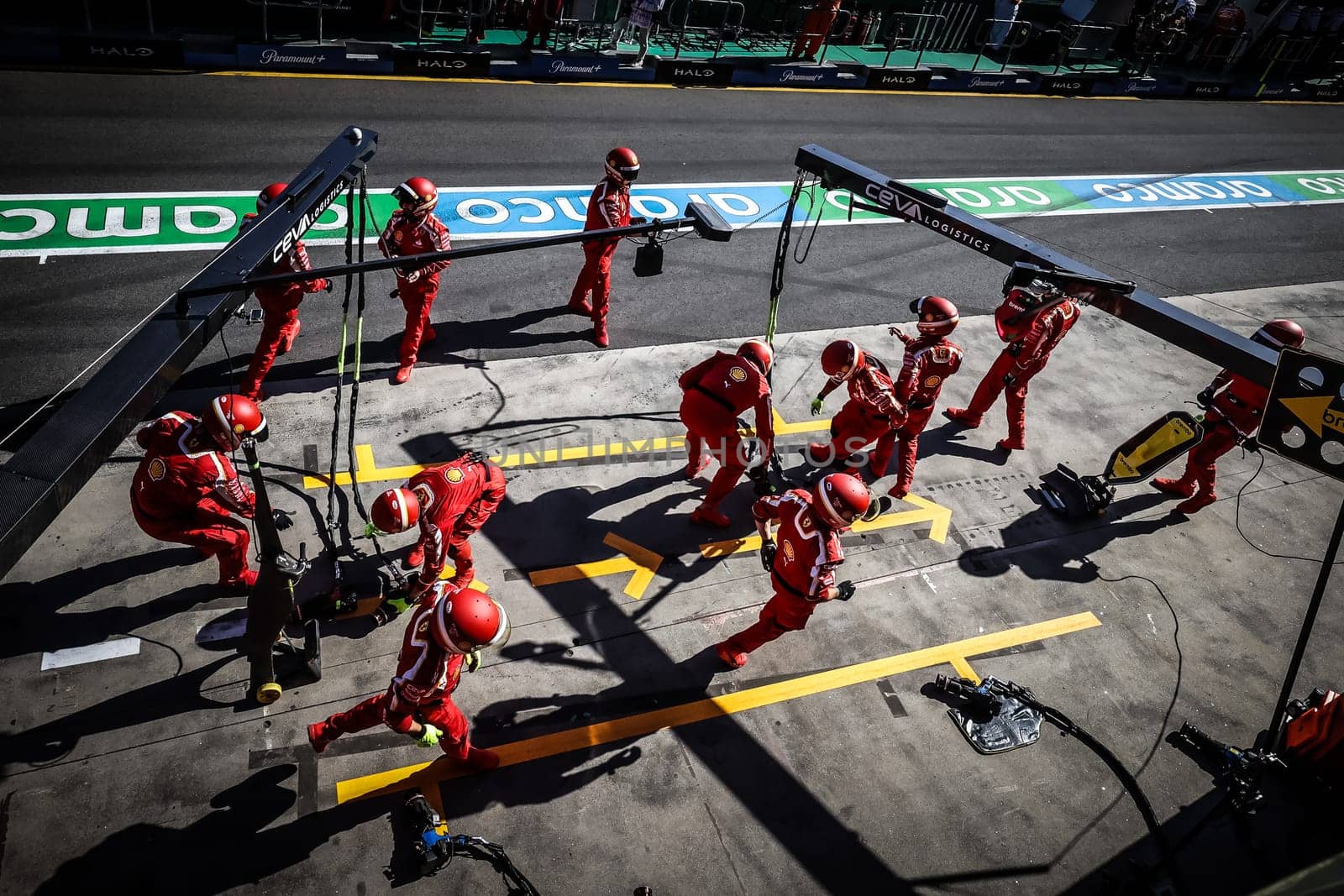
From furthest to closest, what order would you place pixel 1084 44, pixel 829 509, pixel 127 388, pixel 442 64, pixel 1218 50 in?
pixel 1218 50
pixel 1084 44
pixel 442 64
pixel 829 509
pixel 127 388

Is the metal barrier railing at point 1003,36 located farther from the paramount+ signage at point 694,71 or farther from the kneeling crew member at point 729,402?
the kneeling crew member at point 729,402

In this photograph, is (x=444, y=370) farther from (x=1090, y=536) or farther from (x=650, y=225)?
(x=1090, y=536)

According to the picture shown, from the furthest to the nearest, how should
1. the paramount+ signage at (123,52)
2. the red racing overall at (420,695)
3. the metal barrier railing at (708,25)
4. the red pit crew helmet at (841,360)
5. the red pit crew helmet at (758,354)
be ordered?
the metal barrier railing at (708,25), the paramount+ signage at (123,52), the red pit crew helmet at (841,360), the red pit crew helmet at (758,354), the red racing overall at (420,695)

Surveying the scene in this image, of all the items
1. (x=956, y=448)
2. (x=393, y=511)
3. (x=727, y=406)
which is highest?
(x=727, y=406)

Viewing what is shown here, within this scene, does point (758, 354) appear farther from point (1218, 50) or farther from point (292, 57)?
point (1218, 50)

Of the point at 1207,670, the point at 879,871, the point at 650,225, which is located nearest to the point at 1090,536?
the point at 1207,670

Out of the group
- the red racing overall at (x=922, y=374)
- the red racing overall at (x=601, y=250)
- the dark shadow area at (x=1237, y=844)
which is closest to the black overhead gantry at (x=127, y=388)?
the red racing overall at (x=601, y=250)

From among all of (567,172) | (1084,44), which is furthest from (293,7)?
(1084,44)

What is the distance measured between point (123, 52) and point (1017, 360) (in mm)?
16478

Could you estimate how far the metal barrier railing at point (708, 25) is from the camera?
2019cm

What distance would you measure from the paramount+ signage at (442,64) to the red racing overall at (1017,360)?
13.0 m

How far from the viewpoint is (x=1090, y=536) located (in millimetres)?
9469

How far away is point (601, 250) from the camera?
411 inches

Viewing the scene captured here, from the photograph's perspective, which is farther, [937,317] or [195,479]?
[937,317]
